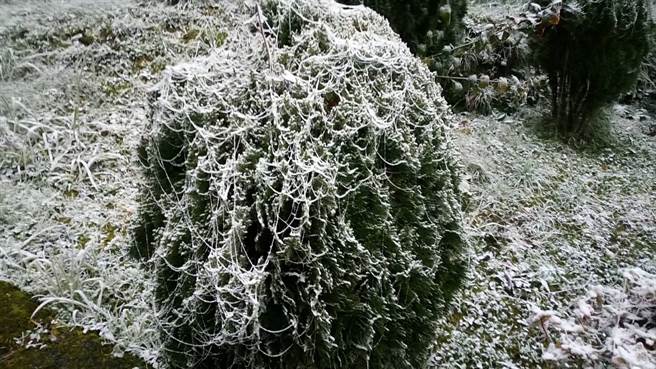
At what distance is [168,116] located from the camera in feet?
4.98

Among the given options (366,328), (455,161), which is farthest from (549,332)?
(366,328)

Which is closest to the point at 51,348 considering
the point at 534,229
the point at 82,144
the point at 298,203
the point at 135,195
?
the point at 135,195

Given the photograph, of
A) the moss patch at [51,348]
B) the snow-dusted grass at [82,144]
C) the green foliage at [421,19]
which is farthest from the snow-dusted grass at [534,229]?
the snow-dusted grass at [82,144]

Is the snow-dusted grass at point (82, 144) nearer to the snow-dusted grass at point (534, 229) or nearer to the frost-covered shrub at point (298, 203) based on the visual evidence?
the frost-covered shrub at point (298, 203)

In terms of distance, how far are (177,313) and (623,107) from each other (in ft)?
15.2

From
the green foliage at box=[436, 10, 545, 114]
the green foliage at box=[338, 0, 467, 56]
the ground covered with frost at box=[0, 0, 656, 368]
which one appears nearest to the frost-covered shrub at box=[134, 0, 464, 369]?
the ground covered with frost at box=[0, 0, 656, 368]

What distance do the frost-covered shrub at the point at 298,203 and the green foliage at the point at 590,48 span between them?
2408mm

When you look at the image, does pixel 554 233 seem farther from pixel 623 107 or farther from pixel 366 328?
pixel 623 107

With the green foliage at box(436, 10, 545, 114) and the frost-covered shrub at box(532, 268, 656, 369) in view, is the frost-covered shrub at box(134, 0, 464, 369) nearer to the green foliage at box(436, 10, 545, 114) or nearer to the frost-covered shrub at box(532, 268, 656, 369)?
the frost-covered shrub at box(532, 268, 656, 369)

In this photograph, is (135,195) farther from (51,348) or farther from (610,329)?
(610,329)

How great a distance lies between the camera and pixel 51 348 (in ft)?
6.33

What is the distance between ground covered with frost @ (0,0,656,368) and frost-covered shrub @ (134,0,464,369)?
47 centimetres

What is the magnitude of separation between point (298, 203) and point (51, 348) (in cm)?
136

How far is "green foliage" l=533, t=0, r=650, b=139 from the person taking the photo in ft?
11.2
